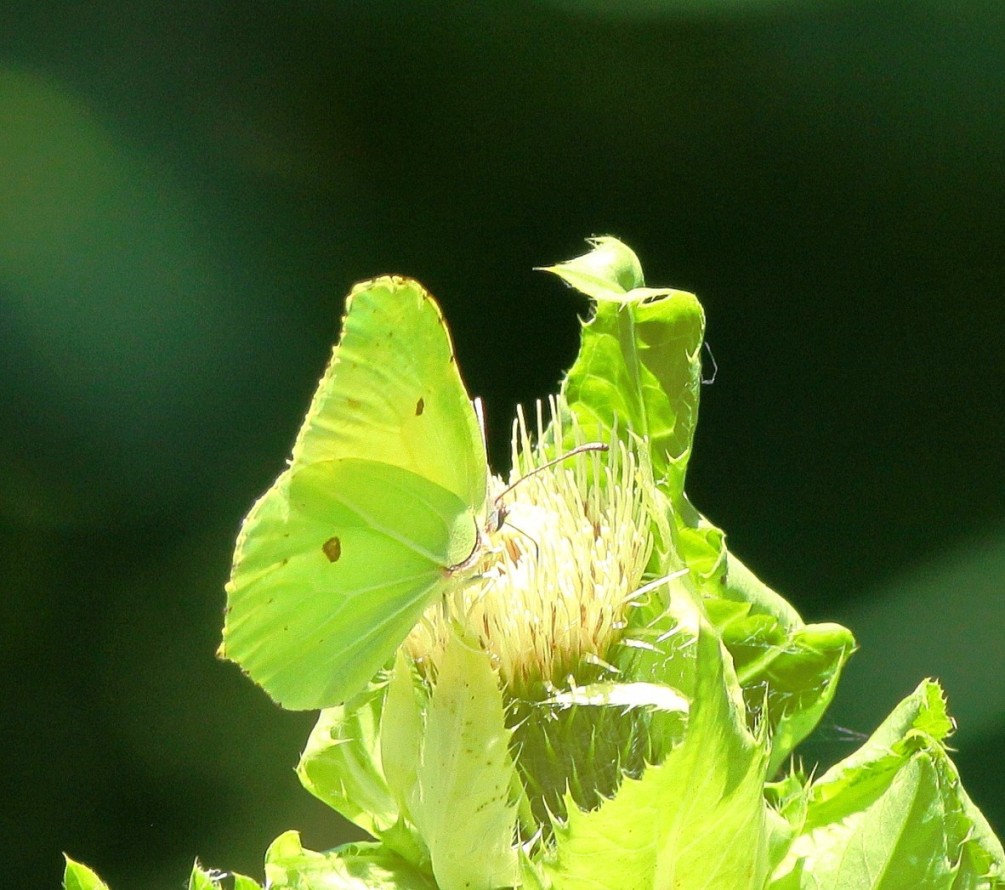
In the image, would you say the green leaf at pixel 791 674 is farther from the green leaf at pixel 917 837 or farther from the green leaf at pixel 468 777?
the green leaf at pixel 468 777

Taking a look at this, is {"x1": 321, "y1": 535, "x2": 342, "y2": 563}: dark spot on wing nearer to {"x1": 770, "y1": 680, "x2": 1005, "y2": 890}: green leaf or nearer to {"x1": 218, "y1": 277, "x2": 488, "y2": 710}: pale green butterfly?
{"x1": 218, "y1": 277, "x2": 488, "y2": 710}: pale green butterfly

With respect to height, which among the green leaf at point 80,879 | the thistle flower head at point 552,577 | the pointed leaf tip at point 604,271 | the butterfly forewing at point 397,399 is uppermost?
the pointed leaf tip at point 604,271

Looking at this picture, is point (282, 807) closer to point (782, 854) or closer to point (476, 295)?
point (476, 295)

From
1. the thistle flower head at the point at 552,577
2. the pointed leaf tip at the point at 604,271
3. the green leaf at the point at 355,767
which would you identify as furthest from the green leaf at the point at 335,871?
the pointed leaf tip at the point at 604,271

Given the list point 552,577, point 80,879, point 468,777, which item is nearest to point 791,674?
point 552,577

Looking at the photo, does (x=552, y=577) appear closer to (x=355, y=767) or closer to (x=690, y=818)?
(x=355, y=767)

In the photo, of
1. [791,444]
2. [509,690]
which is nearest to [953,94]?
[791,444]
